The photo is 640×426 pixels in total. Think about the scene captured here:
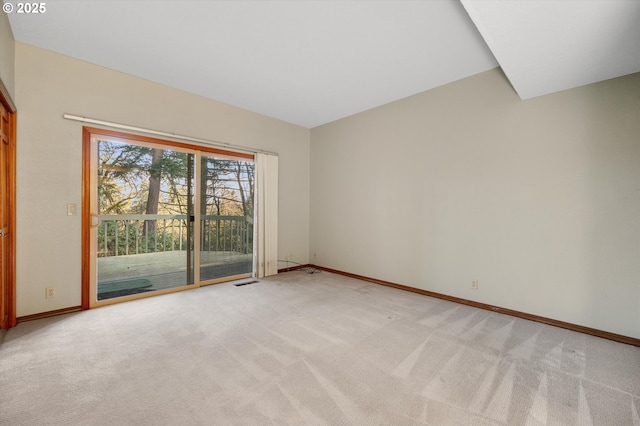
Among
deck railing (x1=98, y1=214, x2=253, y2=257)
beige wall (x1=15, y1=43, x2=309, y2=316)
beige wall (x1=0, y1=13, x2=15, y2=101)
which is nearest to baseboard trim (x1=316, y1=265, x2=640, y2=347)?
deck railing (x1=98, y1=214, x2=253, y2=257)

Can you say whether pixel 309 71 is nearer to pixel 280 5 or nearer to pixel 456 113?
pixel 280 5

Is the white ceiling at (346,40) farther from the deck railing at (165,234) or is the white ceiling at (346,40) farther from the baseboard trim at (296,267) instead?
the baseboard trim at (296,267)

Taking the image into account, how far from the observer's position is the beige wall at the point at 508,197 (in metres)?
2.41

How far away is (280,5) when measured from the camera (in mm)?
2066

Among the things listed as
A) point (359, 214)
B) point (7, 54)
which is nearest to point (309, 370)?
point (359, 214)

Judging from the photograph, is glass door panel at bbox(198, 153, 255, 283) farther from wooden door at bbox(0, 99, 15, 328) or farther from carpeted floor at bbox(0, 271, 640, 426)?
wooden door at bbox(0, 99, 15, 328)

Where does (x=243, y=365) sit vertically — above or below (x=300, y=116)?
below

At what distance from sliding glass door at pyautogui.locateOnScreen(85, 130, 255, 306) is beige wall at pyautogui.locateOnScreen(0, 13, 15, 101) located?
75cm

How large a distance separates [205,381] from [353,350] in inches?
43.7

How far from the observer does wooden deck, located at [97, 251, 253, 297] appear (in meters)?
3.45

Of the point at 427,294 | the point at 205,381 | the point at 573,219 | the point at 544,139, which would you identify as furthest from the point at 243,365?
the point at 544,139

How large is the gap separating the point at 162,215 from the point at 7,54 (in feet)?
6.72

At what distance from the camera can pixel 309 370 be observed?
73.6 inches

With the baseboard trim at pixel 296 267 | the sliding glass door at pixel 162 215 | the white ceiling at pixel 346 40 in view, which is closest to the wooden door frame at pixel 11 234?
the sliding glass door at pixel 162 215
